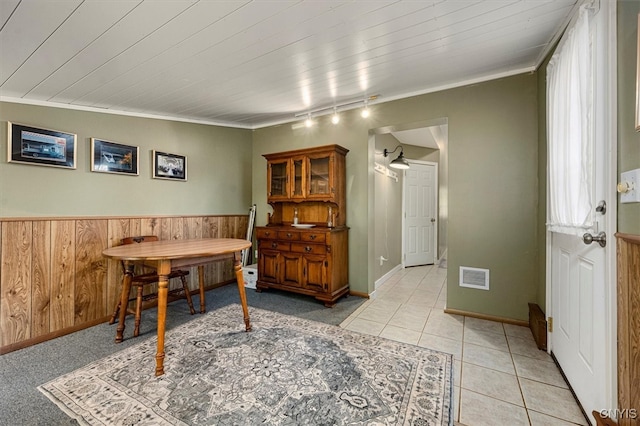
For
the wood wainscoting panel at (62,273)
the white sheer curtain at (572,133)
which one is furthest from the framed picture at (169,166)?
the white sheer curtain at (572,133)

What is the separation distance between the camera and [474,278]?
8.68ft

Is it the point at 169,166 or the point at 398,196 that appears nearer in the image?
the point at 169,166

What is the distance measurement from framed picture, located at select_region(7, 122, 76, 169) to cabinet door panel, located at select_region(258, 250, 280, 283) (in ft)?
7.04

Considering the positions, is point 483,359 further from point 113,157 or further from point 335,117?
point 113,157

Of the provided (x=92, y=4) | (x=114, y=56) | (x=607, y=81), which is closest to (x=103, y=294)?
(x=114, y=56)

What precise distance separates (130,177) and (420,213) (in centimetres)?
483

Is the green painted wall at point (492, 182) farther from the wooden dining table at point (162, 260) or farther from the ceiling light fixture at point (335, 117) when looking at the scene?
the wooden dining table at point (162, 260)

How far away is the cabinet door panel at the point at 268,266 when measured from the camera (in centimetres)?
332

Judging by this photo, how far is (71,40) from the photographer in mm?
1636

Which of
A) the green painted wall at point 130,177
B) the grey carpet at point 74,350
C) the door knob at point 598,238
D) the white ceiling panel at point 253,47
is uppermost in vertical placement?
the white ceiling panel at point 253,47

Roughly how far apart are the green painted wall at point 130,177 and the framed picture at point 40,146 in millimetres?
48

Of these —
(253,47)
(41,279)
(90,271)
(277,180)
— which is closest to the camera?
(253,47)

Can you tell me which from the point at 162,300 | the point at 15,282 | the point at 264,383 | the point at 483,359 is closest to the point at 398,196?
the point at 483,359

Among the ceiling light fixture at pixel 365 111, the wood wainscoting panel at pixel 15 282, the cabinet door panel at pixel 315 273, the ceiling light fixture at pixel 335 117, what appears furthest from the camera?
the ceiling light fixture at pixel 335 117
